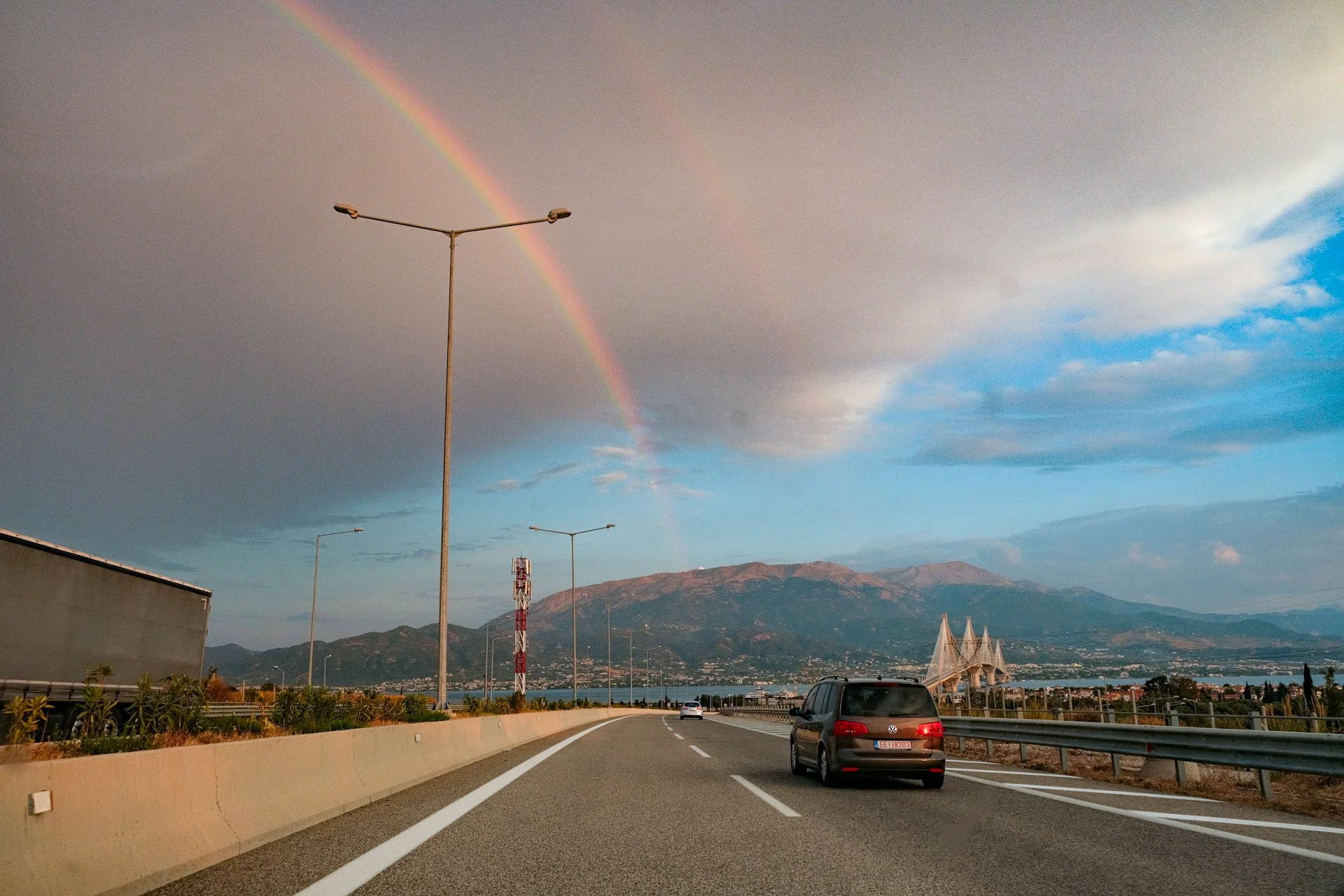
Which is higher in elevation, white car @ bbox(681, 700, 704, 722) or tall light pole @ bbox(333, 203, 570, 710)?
tall light pole @ bbox(333, 203, 570, 710)

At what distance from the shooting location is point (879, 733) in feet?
40.0

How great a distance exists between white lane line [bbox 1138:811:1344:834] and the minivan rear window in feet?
9.82

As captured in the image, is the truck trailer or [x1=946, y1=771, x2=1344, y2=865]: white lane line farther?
the truck trailer

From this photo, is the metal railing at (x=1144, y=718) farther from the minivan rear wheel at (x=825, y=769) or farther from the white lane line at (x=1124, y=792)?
the minivan rear wheel at (x=825, y=769)

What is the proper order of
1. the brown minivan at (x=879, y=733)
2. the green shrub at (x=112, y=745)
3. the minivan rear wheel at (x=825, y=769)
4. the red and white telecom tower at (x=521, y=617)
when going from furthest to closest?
the red and white telecom tower at (x=521, y=617) → the minivan rear wheel at (x=825, y=769) → the brown minivan at (x=879, y=733) → the green shrub at (x=112, y=745)

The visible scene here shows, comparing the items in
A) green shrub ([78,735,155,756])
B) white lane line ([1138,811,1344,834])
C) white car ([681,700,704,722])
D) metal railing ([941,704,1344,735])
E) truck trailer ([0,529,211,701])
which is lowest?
white car ([681,700,704,722])

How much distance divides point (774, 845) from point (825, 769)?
5.19 metres

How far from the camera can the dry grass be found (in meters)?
11.4

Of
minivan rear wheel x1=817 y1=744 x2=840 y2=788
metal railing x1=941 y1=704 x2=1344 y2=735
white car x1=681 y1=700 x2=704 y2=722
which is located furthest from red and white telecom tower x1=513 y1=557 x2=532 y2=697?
minivan rear wheel x1=817 y1=744 x2=840 y2=788

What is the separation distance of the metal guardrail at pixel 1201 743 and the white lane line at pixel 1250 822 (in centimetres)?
77

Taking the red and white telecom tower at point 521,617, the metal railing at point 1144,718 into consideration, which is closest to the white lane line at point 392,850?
the metal railing at point 1144,718

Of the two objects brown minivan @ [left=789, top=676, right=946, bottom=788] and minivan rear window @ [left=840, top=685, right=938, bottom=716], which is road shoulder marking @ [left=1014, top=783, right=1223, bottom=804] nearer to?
brown minivan @ [left=789, top=676, right=946, bottom=788]

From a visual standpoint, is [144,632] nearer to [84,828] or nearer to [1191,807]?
[84,828]

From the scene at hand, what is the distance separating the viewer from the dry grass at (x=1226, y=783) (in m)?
11.4
